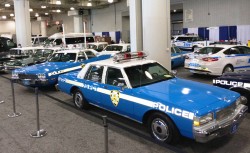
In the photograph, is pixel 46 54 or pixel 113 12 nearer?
pixel 46 54

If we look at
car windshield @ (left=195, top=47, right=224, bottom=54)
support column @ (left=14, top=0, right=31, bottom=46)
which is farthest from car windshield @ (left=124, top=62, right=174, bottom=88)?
support column @ (left=14, top=0, right=31, bottom=46)

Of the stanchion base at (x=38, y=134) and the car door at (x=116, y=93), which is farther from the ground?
the car door at (x=116, y=93)

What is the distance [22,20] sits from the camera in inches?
830

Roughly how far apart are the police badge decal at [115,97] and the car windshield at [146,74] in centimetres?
42

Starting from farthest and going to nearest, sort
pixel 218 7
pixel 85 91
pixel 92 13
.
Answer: pixel 92 13, pixel 218 7, pixel 85 91

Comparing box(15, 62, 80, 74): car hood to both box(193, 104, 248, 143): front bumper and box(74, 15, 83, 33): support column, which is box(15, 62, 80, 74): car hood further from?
box(74, 15, 83, 33): support column

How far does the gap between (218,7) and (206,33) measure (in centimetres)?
239

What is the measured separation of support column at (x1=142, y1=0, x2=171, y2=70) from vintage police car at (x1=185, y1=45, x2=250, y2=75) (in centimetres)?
207

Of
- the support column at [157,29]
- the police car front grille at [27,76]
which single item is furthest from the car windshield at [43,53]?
the support column at [157,29]

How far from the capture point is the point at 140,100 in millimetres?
5309

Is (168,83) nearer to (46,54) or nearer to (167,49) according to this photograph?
(167,49)

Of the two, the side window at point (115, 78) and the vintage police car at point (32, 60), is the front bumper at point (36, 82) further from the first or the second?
the side window at point (115, 78)

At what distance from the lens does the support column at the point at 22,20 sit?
2095 cm

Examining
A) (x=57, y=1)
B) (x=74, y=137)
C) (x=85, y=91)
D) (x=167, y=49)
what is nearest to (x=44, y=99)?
(x=85, y=91)
